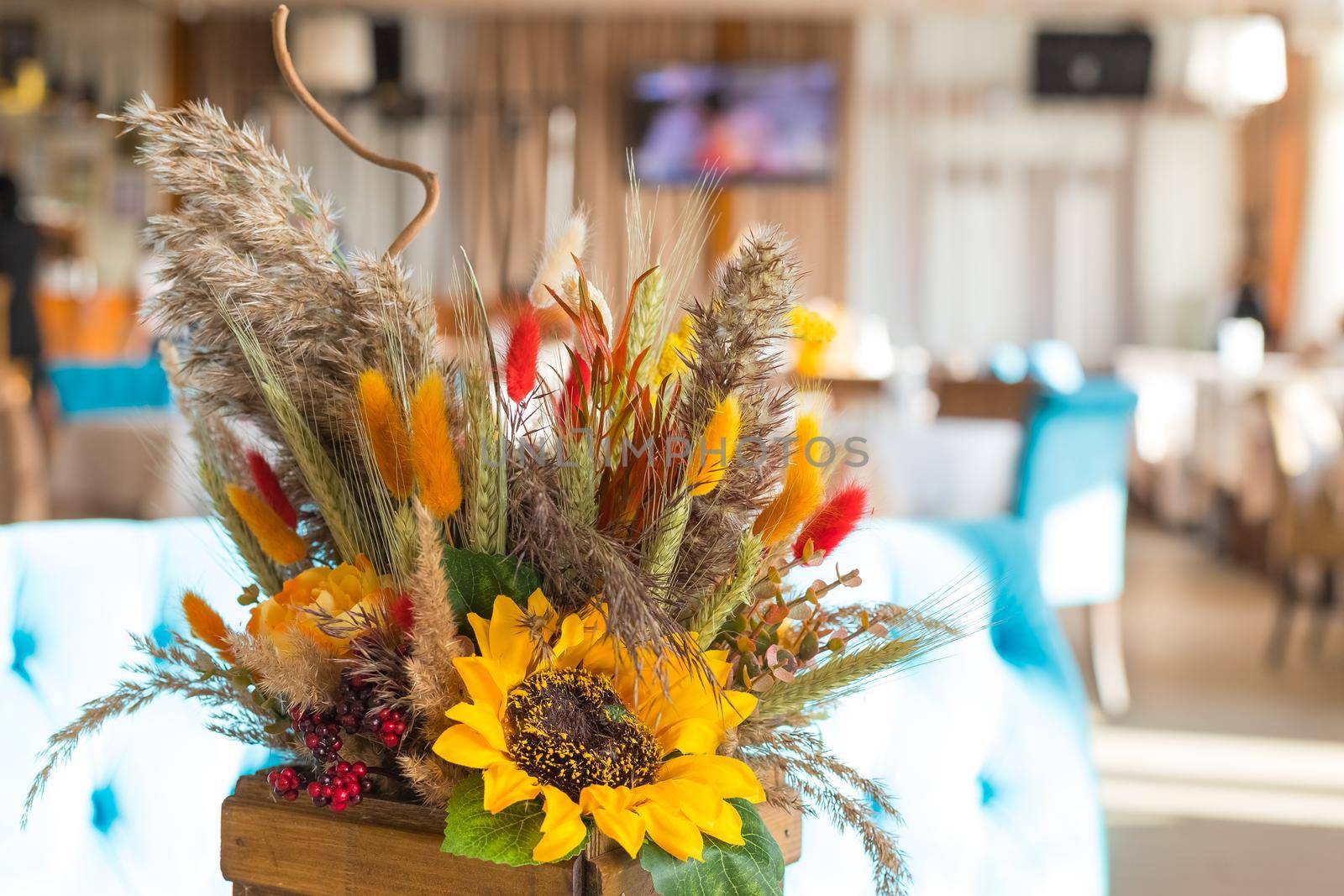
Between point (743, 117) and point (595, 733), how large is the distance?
29.8 ft

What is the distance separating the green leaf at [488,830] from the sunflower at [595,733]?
0.03 feet

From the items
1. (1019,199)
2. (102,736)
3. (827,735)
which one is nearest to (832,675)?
(827,735)

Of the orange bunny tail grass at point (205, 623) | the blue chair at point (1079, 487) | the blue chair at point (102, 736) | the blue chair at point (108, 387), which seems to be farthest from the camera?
the blue chair at point (108, 387)

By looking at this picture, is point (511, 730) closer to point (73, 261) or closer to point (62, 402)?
point (62, 402)

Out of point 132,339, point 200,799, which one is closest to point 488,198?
point 132,339

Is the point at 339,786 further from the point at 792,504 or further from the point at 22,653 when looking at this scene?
the point at 22,653

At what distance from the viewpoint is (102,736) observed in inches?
44.8

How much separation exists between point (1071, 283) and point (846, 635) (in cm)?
917

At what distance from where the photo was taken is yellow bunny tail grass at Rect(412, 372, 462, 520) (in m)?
0.57

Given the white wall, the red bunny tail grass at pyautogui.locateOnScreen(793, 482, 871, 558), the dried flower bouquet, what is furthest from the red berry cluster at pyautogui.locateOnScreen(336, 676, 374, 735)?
the white wall

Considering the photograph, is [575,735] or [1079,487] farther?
[1079,487]

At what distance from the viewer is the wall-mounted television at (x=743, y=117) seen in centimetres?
928

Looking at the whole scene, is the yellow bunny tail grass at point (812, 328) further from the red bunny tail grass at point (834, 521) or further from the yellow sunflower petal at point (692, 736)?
the yellow sunflower petal at point (692, 736)

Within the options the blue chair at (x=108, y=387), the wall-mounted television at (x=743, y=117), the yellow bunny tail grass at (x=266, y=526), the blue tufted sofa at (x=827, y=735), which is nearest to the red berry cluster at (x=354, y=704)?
the yellow bunny tail grass at (x=266, y=526)
